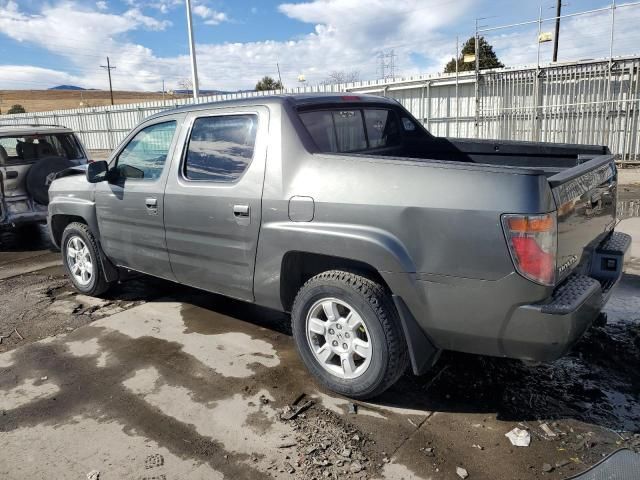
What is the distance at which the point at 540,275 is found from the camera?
2553 mm

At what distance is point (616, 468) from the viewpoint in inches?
99.2

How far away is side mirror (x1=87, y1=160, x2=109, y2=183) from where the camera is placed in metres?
4.60

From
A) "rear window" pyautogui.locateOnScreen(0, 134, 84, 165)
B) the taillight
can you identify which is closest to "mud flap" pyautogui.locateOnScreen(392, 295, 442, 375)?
the taillight

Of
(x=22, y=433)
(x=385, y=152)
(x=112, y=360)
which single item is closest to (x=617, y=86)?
(x=385, y=152)

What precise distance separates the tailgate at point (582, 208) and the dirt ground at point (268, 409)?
0.89 meters

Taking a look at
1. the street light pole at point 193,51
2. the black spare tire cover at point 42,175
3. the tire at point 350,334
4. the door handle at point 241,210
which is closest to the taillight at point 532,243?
the tire at point 350,334

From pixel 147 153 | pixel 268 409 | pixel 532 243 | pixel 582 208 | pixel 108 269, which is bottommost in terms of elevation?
pixel 268 409

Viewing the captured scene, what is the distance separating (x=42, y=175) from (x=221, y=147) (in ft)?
16.2

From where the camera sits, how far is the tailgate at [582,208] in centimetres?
268

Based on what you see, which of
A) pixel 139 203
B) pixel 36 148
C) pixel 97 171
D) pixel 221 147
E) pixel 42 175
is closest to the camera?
pixel 221 147

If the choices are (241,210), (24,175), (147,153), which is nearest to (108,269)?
(147,153)

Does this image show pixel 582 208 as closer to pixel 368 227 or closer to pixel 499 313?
pixel 499 313

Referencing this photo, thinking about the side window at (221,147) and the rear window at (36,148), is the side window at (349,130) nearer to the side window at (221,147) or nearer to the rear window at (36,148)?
the side window at (221,147)

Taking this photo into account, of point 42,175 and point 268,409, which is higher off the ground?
point 42,175
